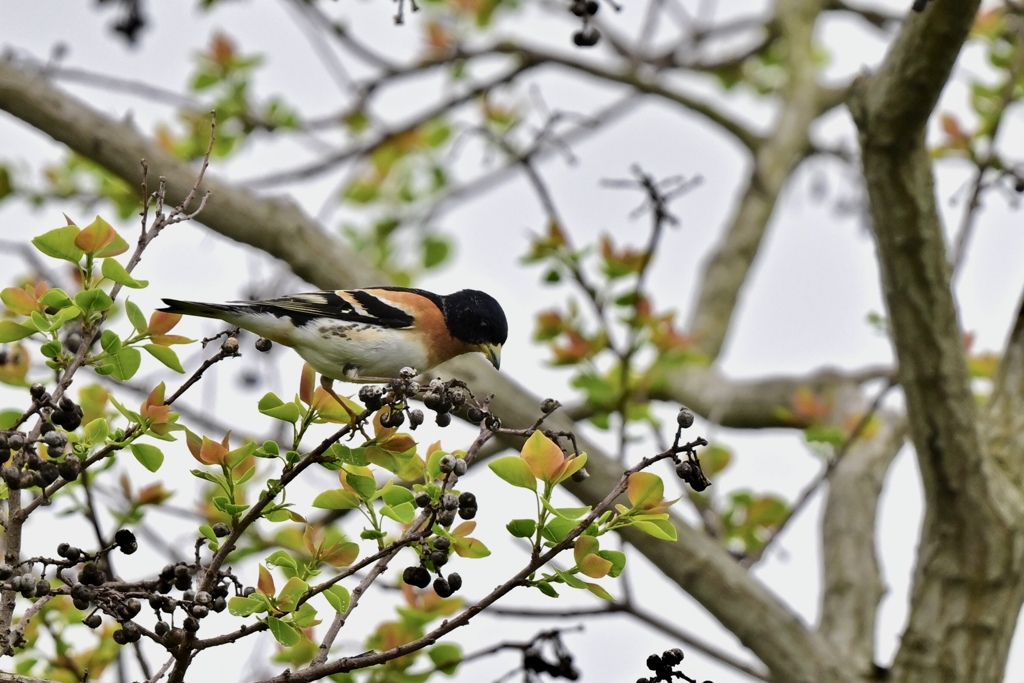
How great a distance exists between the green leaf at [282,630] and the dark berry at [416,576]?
0.94 ft

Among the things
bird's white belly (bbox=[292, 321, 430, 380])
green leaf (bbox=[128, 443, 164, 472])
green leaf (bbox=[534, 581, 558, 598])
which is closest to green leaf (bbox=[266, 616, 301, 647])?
green leaf (bbox=[128, 443, 164, 472])

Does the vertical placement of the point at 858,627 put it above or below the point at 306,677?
above

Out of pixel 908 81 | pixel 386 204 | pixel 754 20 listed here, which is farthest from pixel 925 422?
pixel 754 20

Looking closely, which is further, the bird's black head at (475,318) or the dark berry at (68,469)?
the bird's black head at (475,318)

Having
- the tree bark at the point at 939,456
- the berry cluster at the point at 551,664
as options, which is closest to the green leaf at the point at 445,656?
the berry cluster at the point at 551,664

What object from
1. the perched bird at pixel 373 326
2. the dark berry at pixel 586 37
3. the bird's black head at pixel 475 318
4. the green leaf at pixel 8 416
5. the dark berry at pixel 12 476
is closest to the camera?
the dark berry at pixel 12 476

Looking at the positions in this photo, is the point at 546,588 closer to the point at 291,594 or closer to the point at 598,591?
the point at 598,591

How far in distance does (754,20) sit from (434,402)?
320 inches

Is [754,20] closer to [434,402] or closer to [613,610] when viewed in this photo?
[613,610]

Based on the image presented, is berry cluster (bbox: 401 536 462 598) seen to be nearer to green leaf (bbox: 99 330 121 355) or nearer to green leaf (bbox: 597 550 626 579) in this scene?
green leaf (bbox: 597 550 626 579)

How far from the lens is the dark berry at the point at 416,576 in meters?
2.58

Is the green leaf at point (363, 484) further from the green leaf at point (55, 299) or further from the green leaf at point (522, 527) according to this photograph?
the green leaf at point (55, 299)

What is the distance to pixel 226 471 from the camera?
2670mm

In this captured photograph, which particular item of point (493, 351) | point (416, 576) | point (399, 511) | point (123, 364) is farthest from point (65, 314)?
point (493, 351)
